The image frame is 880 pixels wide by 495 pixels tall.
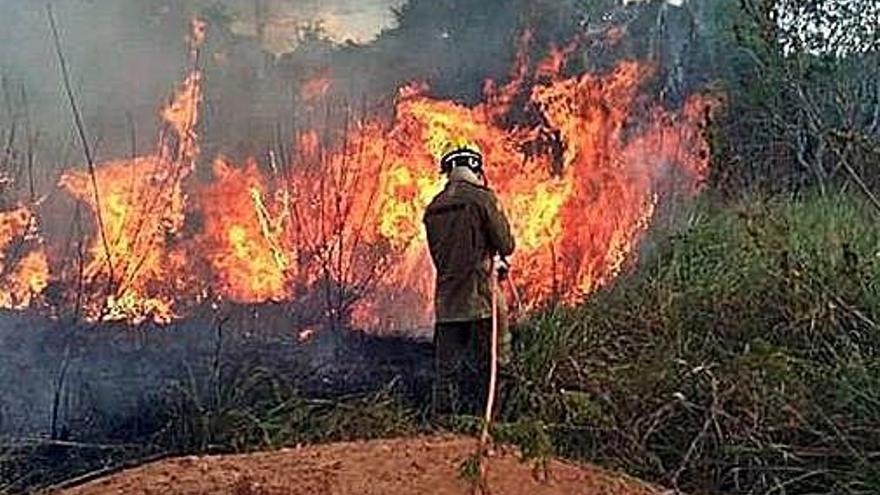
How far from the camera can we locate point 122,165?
10.4m

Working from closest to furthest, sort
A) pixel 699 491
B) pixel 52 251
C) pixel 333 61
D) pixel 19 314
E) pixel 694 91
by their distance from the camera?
pixel 699 491
pixel 19 314
pixel 52 251
pixel 333 61
pixel 694 91

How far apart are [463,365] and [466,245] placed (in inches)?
29.2

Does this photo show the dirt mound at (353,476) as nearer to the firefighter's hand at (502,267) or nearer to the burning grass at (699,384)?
the burning grass at (699,384)

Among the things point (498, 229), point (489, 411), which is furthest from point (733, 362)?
point (489, 411)

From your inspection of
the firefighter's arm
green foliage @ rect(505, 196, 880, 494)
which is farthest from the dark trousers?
the firefighter's arm

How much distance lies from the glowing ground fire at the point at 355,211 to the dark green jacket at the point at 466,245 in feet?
5.17

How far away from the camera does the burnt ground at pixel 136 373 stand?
732cm

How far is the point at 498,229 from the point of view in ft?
25.9

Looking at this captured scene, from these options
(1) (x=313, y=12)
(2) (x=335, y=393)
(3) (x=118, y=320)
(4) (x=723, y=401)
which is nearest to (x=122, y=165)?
(3) (x=118, y=320)

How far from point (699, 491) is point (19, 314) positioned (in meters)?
5.22

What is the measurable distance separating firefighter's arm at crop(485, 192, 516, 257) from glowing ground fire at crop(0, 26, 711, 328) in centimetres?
163

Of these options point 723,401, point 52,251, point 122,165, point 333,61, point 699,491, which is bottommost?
point 699,491

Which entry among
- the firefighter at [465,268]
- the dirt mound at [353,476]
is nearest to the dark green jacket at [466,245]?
the firefighter at [465,268]

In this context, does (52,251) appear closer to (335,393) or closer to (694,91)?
(335,393)
